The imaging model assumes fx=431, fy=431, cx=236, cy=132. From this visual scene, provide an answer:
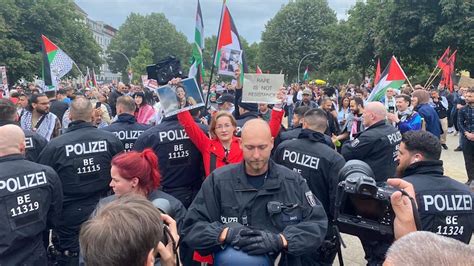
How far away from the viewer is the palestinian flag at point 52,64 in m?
9.23

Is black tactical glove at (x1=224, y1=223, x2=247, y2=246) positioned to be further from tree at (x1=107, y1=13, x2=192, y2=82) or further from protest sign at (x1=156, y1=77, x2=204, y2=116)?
tree at (x1=107, y1=13, x2=192, y2=82)

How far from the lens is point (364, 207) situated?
2.62 metres

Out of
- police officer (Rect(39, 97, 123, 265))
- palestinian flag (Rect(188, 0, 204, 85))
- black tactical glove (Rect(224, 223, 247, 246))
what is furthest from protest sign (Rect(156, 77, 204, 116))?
black tactical glove (Rect(224, 223, 247, 246))

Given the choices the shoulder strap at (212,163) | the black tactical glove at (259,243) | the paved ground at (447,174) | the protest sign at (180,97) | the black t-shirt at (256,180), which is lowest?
the paved ground at (447,174)

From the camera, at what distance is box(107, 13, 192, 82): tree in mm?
86625

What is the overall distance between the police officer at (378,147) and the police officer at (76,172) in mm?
3037

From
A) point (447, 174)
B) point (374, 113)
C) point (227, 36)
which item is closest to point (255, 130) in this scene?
point (374, 113)

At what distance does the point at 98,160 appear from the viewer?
4.47m

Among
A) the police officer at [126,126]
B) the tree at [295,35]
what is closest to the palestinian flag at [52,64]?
the police officer at [126,126]

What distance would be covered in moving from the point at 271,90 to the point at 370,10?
126 ft

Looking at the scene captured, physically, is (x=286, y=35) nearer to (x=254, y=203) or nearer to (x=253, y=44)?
(x=253, y=44)

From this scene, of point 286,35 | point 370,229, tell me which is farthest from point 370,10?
point 370,229

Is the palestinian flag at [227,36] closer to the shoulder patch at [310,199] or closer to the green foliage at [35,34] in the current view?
the shoulder patch at [310,199]

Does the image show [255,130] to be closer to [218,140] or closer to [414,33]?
[218,140]
